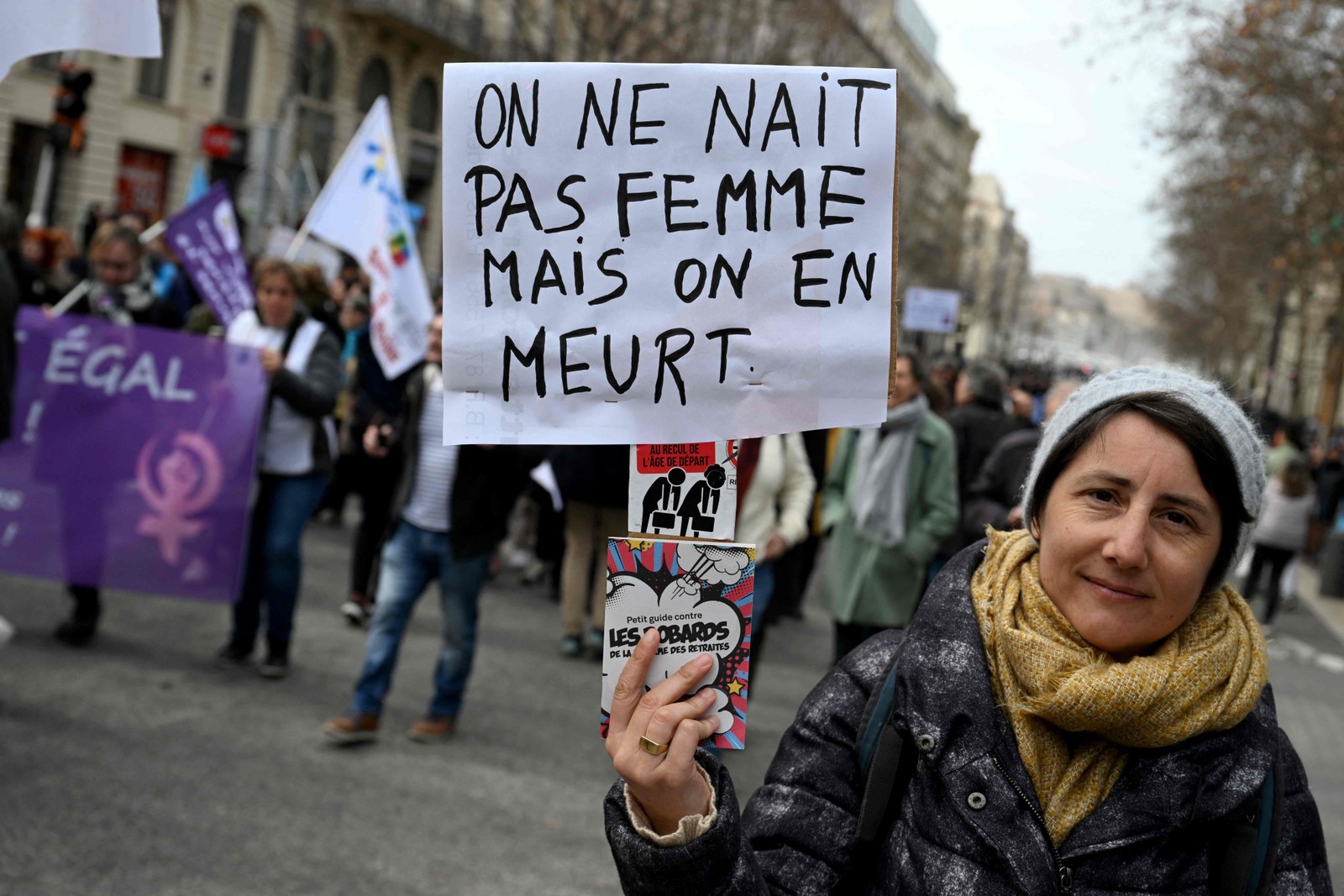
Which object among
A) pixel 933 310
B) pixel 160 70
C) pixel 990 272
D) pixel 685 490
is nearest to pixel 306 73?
pixel 160 70

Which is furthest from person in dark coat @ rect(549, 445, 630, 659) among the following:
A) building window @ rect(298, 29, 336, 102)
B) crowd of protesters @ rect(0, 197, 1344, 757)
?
building window @ rect(298, 29, 336, 102)

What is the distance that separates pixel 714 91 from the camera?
6.53 ft

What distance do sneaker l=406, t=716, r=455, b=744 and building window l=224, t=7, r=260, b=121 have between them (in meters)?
26.0

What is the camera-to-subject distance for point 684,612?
1890 mm

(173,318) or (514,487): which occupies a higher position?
(173,318)

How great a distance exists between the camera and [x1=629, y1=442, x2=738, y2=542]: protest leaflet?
1.96m

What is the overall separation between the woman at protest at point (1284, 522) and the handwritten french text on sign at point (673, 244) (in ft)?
38.0

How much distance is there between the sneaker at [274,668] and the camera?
6.47 m

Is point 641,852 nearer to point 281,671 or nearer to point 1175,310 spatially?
point 281,671

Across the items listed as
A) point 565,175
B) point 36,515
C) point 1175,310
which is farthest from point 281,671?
point 1175,310

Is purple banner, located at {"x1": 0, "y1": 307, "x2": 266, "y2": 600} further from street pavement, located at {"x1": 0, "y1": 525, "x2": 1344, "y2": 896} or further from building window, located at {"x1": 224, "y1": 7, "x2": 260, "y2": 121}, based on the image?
building window, located at {"x1": 224, "y1": 7, "x2": 260, "y2": 121}

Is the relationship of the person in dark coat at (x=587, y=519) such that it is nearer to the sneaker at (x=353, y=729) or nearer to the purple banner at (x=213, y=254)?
the sneaker at (x=353, y=729)

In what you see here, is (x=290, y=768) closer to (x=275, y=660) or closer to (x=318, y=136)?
(x=275, y=660)

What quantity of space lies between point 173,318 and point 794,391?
6.96 meters
